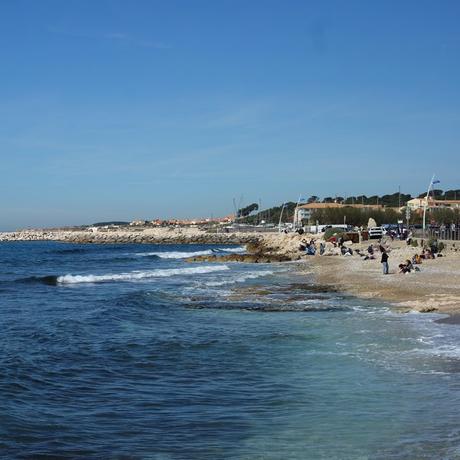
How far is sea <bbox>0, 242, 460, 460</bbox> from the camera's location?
7660mm

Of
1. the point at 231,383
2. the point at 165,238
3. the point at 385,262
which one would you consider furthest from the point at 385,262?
the point at 165,238

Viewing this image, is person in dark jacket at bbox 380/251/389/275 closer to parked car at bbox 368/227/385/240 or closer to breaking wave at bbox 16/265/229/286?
breaking wave at bbox 16/265/229/286

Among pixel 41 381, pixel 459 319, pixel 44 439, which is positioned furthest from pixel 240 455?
pixel 459 319

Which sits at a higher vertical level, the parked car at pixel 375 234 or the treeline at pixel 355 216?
the treeline at pixel 355 216

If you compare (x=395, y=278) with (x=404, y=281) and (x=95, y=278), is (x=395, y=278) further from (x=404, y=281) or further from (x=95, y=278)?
(x=95, y=278)

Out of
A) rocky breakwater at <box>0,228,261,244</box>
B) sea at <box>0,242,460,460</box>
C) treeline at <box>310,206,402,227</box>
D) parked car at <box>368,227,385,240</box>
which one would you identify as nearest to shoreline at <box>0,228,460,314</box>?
sea at <box>0,242,460,460</box>

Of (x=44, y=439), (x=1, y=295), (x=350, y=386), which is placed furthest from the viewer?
(x=1, y=295)

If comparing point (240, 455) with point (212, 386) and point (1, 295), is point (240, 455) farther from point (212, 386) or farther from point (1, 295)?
Result: point (1, 295)

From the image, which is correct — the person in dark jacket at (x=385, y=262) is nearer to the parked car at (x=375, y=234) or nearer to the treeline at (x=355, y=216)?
the parked car at (x=375, y=234)

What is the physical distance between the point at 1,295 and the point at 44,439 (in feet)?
70.2

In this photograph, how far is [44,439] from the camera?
26.1 feet

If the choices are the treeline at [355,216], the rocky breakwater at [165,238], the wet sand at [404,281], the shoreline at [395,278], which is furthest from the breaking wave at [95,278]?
the treeline at [355,216]

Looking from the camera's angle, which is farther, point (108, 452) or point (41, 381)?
point (41, 381)

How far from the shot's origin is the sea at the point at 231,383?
7660 millimetres
